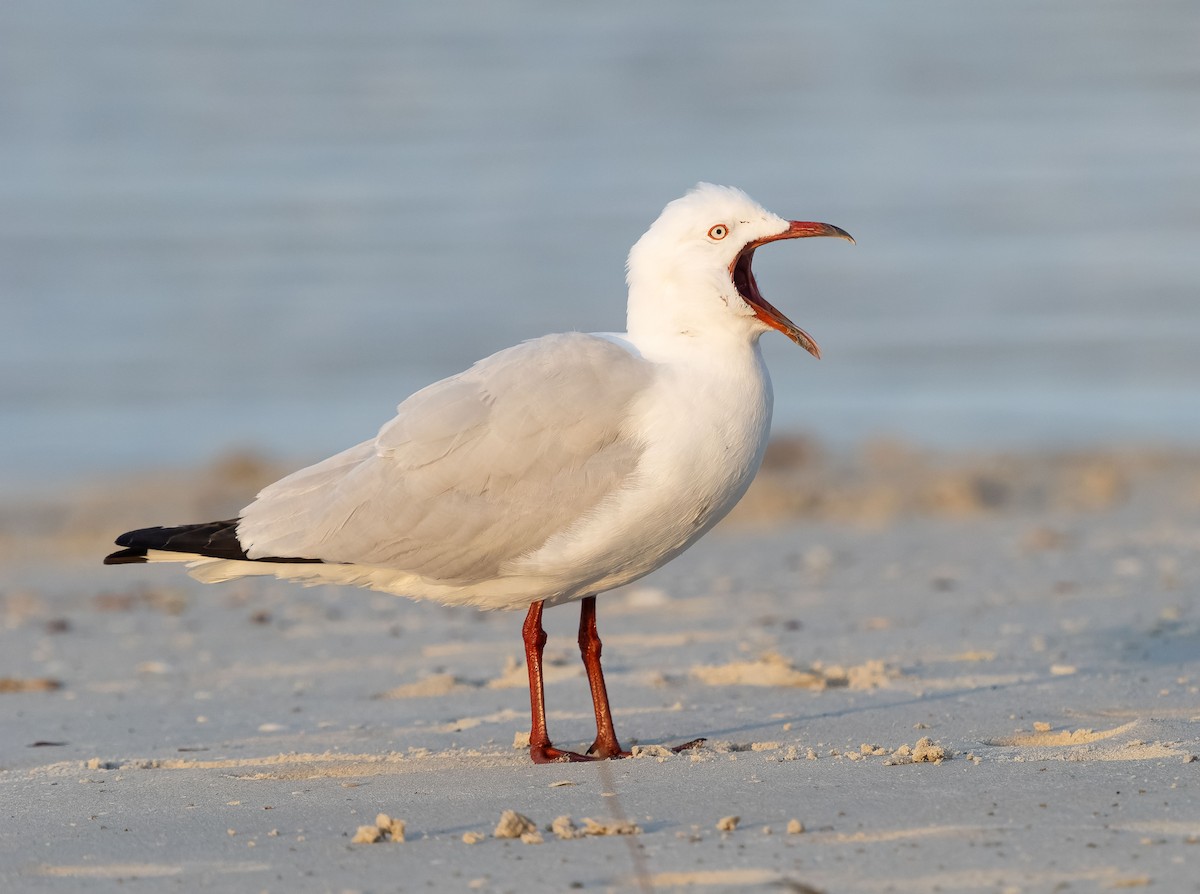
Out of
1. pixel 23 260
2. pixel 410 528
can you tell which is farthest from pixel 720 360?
pixel 23 260

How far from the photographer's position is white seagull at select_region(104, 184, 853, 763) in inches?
205

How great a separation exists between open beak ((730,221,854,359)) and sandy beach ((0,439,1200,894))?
1266 millimetres

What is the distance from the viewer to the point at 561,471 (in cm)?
525

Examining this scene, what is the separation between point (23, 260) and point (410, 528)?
18036mm

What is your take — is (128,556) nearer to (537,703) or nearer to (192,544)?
(192,544)

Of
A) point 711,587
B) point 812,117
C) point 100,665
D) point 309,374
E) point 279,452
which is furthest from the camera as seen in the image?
point 812,117

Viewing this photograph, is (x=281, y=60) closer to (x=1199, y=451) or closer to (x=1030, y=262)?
(x=1030, y=262)

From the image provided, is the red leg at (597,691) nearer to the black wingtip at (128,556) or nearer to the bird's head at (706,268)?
the bird's head at (706,268)

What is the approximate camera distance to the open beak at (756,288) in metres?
5.61

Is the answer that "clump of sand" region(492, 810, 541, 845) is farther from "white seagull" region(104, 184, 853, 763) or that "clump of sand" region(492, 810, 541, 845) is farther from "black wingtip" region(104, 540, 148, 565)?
"black wingtip" region(104, 540, 148, 565)

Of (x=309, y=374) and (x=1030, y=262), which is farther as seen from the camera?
(x=1030, y=262)

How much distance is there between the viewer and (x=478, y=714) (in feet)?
20.3

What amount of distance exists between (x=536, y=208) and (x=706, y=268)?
19.5m

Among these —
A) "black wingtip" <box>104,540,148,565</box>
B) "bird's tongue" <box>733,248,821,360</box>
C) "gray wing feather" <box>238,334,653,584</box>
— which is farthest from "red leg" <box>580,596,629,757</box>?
"black wingtip" <box>104,540,148,565</box>
